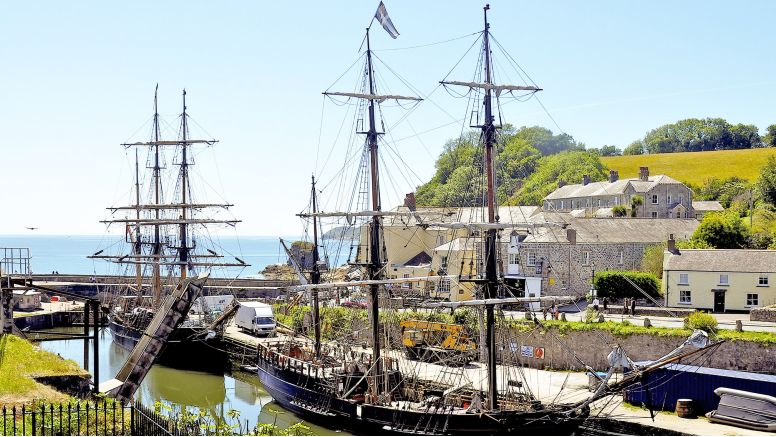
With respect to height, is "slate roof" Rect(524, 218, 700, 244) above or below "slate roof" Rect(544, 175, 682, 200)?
below

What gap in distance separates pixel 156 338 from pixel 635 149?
141 meters

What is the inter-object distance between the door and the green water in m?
22.4

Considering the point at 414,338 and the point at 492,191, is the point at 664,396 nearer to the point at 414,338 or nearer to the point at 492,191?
the point at 492,191

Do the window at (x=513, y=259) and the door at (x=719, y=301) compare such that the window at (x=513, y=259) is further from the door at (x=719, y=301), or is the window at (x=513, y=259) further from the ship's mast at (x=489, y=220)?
the ship's mast at (x=489, y=220)

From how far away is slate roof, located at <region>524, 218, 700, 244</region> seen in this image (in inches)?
2064

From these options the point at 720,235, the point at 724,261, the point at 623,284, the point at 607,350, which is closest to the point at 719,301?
the point at 724,261

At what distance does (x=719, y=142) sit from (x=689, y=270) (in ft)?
354

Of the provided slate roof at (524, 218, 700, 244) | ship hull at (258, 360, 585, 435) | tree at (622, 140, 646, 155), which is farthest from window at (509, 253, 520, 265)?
tree at (622, 140, 646, 155)

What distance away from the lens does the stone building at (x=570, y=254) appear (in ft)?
169

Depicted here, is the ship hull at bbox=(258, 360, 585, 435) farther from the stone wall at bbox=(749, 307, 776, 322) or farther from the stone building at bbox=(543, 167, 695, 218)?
the stone building at bbox=(543, 167, 695, 218)

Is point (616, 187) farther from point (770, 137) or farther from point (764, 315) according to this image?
point (770, 137)

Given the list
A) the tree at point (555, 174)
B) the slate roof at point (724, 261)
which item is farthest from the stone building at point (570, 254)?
the tree at point (555, 174)

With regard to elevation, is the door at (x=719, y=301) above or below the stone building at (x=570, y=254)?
below

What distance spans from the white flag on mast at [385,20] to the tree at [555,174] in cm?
6989
